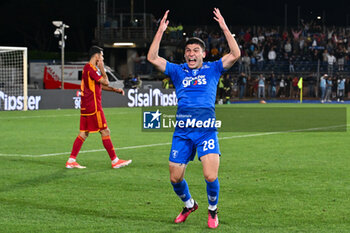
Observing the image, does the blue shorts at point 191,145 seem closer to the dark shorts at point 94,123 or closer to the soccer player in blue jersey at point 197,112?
the soccer player in blue jersey at point 197,112

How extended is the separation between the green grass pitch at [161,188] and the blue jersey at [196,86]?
4.13 ft

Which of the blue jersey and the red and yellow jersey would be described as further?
the red and yellow jersey

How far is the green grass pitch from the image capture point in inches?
275

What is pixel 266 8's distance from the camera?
89750 mm

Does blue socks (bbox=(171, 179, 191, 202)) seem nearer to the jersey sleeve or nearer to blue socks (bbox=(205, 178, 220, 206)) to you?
blue socks (bbox=(205, 178, 220, 206))

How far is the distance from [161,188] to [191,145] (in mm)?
2454

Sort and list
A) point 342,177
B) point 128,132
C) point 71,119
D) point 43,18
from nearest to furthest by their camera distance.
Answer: point 342,177
point 128,132
point 71,119
point 43,18

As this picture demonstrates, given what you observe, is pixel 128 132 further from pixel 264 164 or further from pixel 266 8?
pixel 266 8

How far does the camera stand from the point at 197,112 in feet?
22.6

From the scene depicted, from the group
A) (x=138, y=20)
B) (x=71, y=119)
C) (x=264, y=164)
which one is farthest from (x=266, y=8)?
(x=264, y=164)

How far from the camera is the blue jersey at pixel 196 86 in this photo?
6.92m

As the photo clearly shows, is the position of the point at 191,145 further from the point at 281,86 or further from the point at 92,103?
the point at 281,86

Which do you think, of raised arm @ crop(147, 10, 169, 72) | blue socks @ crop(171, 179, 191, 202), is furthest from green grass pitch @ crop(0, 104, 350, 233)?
raised arm @ crop(147, 10, 169, 72)

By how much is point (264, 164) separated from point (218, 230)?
5313 mm
